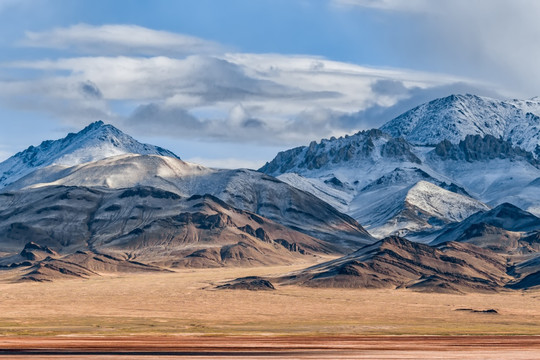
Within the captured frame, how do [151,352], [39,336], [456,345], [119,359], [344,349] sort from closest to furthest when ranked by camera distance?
[119,359], [151,352], [344,349], [456,345], [39,336]

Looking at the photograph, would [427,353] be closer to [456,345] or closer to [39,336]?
[456,345]

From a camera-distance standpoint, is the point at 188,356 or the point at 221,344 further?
the point at 221,344

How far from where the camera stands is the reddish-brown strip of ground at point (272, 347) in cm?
14638

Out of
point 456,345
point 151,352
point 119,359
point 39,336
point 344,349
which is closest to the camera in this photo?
point 119,359

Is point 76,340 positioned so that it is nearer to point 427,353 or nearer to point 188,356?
point 188,356

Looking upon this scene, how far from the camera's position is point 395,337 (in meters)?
195

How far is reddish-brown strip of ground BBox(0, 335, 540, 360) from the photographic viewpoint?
146375 millimetres

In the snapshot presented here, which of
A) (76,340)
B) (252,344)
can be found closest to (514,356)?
(252,344)

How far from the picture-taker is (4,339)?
176 metres

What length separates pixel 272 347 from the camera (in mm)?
161125

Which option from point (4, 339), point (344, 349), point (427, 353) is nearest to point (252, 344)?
point (344, 349)

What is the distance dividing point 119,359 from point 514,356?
53.4 m

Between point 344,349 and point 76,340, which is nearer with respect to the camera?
point 344,349

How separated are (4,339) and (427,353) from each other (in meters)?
69.3
